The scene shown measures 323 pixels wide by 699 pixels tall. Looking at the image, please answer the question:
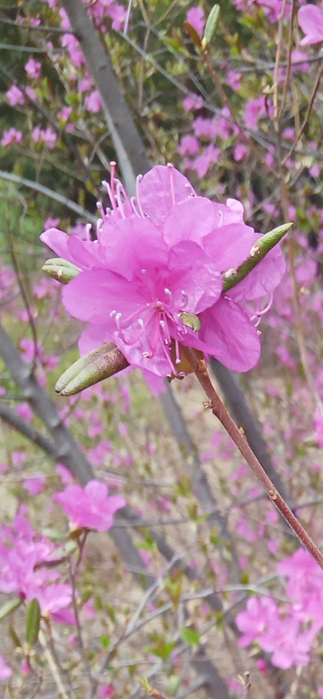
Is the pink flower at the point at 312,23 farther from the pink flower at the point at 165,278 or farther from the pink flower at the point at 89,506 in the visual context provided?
the pink flower at the point at 89,506

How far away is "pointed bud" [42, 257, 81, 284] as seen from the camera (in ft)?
1.65

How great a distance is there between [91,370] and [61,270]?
0.34ft

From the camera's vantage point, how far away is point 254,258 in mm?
462

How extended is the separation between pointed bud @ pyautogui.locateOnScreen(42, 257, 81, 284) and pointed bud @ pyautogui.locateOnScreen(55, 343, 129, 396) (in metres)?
0.07

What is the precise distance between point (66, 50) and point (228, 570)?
2221 mm

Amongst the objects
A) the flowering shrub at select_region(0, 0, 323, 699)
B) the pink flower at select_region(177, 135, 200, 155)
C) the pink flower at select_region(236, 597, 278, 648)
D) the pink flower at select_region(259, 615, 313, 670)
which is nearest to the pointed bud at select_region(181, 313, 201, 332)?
the flowering shrub at select_region(0, 0, 323, 699)

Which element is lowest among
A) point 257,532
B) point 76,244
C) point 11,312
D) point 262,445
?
point 257,532

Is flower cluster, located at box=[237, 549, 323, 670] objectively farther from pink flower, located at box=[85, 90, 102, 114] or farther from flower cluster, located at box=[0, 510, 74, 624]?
pink flower, located at box=[85, 90, 102, 114]

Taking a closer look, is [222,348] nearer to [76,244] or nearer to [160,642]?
[76,244]

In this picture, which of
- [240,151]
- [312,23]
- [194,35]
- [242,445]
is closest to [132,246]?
[242,445]

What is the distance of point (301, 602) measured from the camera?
127cm

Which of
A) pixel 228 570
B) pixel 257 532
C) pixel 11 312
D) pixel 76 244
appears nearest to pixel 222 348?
pixel 76 244

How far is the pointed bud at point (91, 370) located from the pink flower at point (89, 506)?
622 millimetres

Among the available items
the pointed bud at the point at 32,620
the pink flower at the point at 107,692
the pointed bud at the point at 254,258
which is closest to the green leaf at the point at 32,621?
the pointed bud at the point at 32,620
